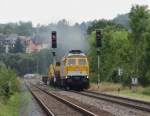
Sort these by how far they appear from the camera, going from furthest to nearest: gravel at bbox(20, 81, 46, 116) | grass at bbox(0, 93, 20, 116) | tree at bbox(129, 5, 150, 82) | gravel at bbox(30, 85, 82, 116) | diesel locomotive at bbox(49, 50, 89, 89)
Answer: tree at bbox(129, 5, 150, 82), diesel locomotive at bbox(49, 50, 89, 89), gravel at bbox(20, 81, 46, 116), gravel at bbox(30, 85, 82, 116), grass at bbox(0, 93, 20, 116)

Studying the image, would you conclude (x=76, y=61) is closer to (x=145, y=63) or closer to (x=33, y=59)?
(x=145, y=63)

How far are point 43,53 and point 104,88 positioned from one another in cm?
12902

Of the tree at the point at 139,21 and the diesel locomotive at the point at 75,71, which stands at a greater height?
the tree at the point at 139,21

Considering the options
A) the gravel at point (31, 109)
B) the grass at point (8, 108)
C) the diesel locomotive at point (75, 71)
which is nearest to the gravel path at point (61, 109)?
the gravel at point (31, 109)

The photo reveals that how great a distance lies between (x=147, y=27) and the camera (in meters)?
75.5

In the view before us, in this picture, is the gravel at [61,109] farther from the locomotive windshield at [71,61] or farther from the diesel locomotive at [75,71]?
the locomotive windshield at [71,61]

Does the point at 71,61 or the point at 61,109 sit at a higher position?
the point at 71,61

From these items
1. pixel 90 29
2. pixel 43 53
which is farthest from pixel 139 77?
pixel 43 53

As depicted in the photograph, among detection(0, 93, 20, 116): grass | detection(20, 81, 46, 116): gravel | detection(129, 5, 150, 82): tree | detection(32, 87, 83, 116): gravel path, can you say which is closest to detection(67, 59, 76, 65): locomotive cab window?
detection(129, 5, 150, 82): tree

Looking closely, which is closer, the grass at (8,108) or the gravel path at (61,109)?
the grass at (8,108)

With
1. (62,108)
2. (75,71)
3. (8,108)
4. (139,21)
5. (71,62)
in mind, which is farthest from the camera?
(139,21)

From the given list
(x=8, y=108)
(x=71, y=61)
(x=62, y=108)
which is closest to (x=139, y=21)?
(x=71, y=61)

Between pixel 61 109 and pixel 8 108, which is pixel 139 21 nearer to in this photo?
pixel 8 108

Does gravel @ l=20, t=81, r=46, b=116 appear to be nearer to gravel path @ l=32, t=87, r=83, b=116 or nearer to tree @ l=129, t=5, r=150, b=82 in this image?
gravel path @ l=32, t=87, r=83, b=116
